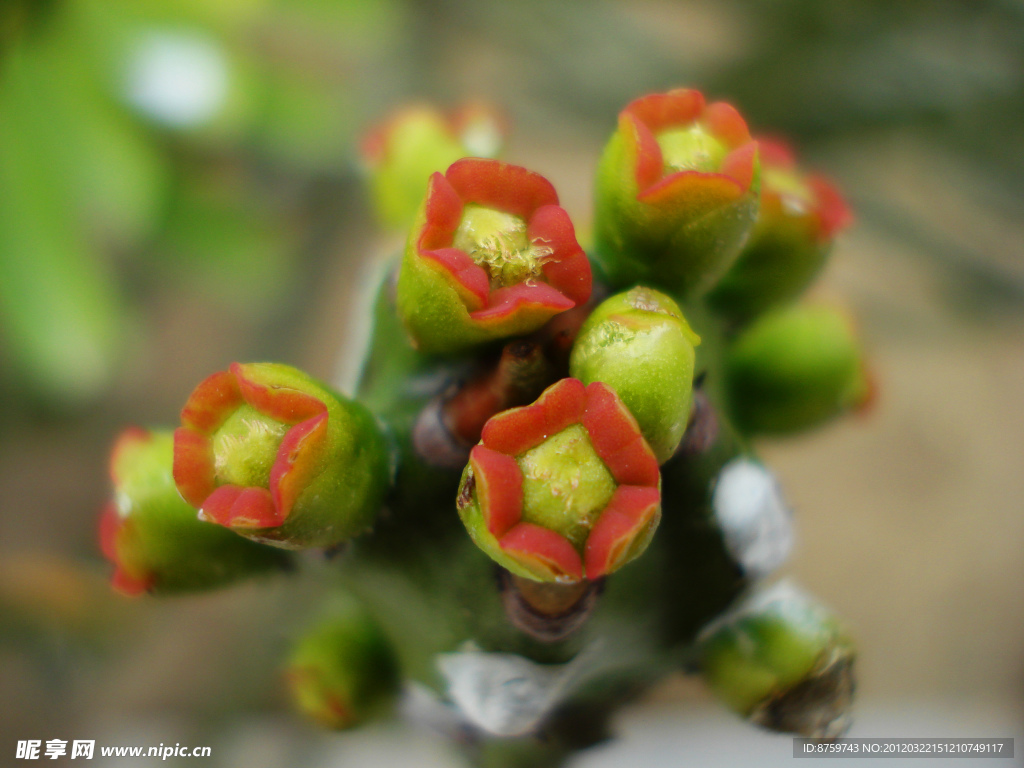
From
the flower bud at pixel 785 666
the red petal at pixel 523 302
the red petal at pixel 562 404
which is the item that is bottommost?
the flower bud at pixel 785 666

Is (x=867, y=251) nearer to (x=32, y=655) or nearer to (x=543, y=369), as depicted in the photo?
(x=543, y=369)

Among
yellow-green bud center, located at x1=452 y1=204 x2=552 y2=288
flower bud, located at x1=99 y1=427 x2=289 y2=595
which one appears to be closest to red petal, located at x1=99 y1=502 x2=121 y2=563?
flower bud, located at x1=99 y1=427 x2=289 y2=595

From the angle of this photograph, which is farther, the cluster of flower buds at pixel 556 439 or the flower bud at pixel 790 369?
the flower bud at pixel 790 369

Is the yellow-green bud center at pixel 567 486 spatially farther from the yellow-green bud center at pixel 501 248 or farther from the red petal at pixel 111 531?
the red petal at pixel 111 531

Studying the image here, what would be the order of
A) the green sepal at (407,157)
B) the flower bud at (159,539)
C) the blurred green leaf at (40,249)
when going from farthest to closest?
the blurred green leaf at (40,249)
the green sepal at (407,157)
the flower bud at (159,539)

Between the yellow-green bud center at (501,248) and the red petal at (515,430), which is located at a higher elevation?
the yellow-green bud center at (501,248)

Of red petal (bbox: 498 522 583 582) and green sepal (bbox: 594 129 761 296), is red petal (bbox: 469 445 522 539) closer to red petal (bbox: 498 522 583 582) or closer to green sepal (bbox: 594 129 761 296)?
red petal (bbox: 498 522 583 582)

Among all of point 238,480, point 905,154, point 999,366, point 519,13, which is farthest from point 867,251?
point 238,480

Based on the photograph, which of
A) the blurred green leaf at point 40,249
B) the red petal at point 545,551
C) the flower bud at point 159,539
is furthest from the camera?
the blurred green leaf at point 40,249

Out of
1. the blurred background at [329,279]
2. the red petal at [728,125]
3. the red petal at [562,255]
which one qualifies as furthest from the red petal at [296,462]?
the blurred background at [329,279]
